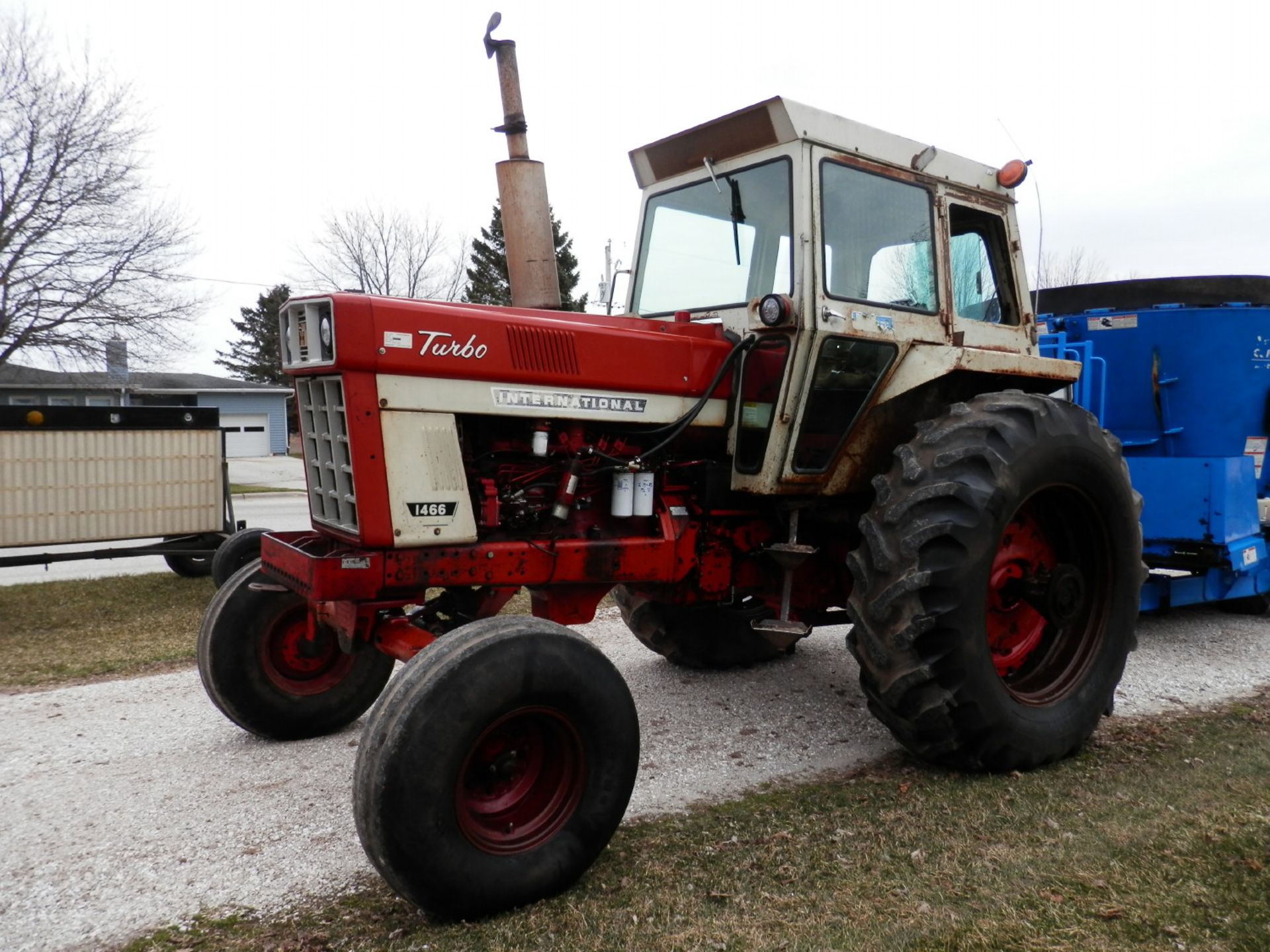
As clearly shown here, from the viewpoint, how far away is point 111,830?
3430 mm

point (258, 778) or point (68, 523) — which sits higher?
point (68, 523)

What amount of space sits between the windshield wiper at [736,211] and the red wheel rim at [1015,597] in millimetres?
1712

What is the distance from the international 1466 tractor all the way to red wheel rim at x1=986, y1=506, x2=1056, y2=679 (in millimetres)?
14

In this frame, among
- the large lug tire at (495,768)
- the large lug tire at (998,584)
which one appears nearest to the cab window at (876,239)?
the large lug tire at (998,584)

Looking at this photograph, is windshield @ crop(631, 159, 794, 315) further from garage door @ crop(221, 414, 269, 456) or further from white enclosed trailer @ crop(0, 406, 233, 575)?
garage door @ crop(221, 414, 269, 456)

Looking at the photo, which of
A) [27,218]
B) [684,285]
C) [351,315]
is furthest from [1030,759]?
[27,218]

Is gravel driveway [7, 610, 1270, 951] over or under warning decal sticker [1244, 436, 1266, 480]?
under

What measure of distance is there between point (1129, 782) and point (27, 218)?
62.0ft

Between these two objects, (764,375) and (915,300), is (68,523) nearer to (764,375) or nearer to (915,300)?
(764,375)

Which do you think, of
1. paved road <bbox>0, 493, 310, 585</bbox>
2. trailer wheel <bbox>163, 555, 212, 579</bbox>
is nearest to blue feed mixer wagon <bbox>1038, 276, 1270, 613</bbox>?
paved road <bbox>0, 493, 310, 585</bbox>

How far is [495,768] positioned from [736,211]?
2.55m

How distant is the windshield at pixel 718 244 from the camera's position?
4.05m

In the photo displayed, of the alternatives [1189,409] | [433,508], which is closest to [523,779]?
[433,508]

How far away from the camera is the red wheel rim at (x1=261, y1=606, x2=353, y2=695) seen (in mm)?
4219
